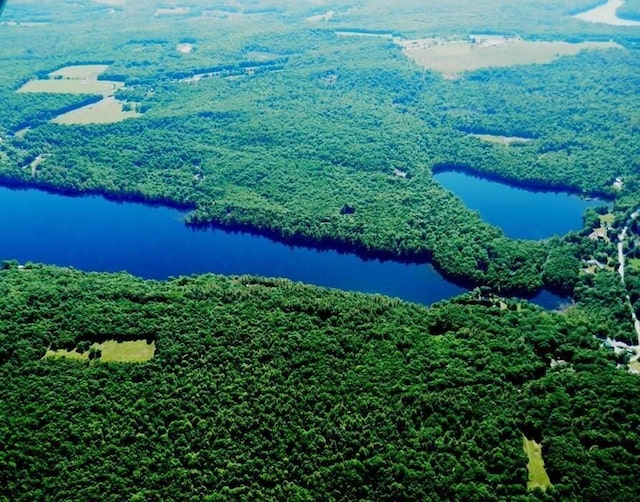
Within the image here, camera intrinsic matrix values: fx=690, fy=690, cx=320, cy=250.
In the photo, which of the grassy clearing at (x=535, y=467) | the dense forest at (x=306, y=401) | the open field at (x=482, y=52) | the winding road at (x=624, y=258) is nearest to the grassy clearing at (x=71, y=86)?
the open field at (x=482, y=52)

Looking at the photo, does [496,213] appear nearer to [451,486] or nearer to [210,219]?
[210,219]

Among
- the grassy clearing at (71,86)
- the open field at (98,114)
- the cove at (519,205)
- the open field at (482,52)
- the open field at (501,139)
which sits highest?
the open field at (482,52)

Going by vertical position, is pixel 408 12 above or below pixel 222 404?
above

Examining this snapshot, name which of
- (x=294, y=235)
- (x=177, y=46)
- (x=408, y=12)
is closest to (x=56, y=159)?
(x=294, y=235)

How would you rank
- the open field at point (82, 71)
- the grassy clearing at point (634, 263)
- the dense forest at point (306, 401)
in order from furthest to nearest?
the open field at point (82, 71) → the grassy clearing at point (634, 263) → the dense forest at point (306, 401)

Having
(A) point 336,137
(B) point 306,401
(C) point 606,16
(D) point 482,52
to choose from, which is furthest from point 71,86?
(C) point 606,16

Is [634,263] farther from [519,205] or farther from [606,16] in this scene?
[606,16]

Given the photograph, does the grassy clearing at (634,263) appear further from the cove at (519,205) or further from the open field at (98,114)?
the open field at (98,114)

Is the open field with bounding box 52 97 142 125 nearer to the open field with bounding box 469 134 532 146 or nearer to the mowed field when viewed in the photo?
the mowed field
